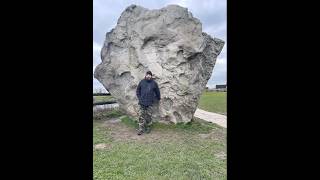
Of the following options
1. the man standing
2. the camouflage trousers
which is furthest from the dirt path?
the man standing

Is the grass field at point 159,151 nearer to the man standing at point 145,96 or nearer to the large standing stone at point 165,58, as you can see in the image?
the man standing at point 145,96

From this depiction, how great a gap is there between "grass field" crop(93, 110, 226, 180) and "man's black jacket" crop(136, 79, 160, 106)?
0.92 m

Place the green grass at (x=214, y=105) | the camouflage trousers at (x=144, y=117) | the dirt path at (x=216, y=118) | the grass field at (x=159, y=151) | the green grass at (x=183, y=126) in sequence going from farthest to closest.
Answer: the green grass at (x=214, y=105) → the dirt path at (x=216, y=118) → the green grass at (x=183, y=126) → the camouflage trousers at (x=144, y=117) → the grass field at (x=159, y=151)

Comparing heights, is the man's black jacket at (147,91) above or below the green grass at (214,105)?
A: above

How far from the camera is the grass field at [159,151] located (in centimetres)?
539

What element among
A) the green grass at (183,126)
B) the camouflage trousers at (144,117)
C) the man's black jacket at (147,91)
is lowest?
the green grass at (183,126)

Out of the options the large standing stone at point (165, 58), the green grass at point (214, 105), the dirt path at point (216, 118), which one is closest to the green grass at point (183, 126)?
the large standing stone at point (165, 58)

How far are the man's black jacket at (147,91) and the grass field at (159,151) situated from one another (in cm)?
Result: 92

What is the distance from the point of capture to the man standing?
8781 mm
